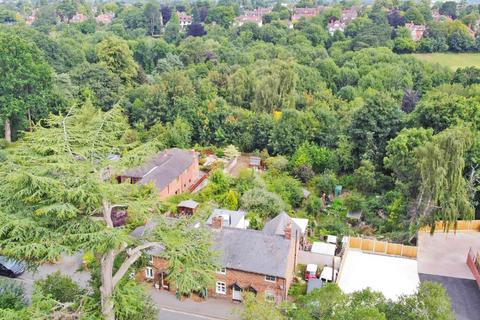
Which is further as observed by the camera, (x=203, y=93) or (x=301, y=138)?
(x=203, y=93)

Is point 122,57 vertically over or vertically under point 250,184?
over

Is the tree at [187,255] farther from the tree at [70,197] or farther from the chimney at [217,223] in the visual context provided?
the chimney at [217,223]

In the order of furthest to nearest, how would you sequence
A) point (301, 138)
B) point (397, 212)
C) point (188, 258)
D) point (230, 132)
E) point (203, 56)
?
1. point (203, 56)
2. point (230, 132)
3. point (301, 138)
4. point (397, 212)
5. point (188, 258)

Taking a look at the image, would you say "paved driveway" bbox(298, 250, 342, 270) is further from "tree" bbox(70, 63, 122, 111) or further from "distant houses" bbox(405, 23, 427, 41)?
"distant houses" bbox(405, 23, 427, 41)

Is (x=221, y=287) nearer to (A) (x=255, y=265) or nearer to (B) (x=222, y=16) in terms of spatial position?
(A) (x=255, y=265)

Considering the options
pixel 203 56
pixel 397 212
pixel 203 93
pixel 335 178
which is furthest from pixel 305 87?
pixel 397 212

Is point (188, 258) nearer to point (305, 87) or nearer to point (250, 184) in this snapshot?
point (250, 184)
